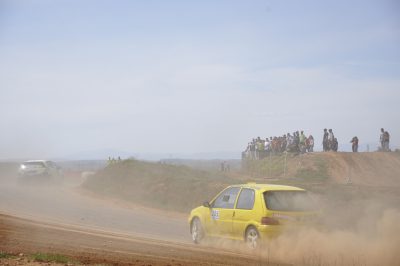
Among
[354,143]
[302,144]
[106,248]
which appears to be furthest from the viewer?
[302,144]

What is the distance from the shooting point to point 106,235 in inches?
537

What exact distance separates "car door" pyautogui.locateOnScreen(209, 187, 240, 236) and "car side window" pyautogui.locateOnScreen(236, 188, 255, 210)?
0.71 feet

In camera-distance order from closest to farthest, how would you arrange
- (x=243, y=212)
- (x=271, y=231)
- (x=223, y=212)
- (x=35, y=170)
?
(x=271, y=231), (x=243, y=212), (x=223, y=212), (x=35, y=170)

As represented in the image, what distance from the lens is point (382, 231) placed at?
40.7 ft

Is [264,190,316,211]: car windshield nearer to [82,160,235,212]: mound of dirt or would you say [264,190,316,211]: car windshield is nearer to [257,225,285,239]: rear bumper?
[257,225,285,239]: rear bumper

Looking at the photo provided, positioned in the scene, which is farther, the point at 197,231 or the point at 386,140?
the point at 386,140

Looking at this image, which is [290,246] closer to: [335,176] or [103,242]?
[103,242]

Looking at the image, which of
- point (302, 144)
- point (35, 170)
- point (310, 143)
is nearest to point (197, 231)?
point (35, 170)

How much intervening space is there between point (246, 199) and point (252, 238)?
3.14ft

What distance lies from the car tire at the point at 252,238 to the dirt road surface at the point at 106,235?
0.35m

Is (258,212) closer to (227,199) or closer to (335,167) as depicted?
(227,199)

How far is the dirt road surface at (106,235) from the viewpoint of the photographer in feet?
33.2

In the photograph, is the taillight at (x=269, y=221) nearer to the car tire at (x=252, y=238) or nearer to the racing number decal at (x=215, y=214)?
the car tire at (x=252, y=238)

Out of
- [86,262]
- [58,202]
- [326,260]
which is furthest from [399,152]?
[86,262]
